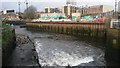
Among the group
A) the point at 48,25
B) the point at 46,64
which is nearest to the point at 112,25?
the point at 46,64

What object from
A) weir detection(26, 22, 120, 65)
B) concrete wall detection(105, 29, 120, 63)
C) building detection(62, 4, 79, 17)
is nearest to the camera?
concrete wall detection(105, 29, 120, 63)

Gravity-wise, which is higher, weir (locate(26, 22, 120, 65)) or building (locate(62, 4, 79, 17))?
building (locate(62, 4, 79, 17))

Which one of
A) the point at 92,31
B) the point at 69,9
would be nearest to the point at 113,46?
the point at 92,31

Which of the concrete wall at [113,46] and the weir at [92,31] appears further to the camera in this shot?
the weir at [92,31]

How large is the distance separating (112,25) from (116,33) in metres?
2.03

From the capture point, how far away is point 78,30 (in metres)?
46.6

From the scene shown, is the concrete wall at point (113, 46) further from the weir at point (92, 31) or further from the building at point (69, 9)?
the building at point (69, 9)

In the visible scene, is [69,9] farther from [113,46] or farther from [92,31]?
[113,46]

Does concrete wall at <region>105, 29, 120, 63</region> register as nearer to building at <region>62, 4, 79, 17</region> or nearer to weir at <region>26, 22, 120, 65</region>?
weir at <region>26, 22, 120, 65</region>

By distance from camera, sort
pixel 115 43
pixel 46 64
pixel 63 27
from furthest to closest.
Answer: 1. pixel 63 27
2. pixel 115 43
3. pixel 46 64

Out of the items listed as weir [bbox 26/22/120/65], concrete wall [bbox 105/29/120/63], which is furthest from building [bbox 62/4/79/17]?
concrete wall [bbox 105/29/120/63]

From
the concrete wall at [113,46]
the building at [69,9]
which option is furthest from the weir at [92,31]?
the building at [69,9]

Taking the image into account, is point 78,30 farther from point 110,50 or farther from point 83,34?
point 110,50

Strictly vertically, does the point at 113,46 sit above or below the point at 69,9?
below
